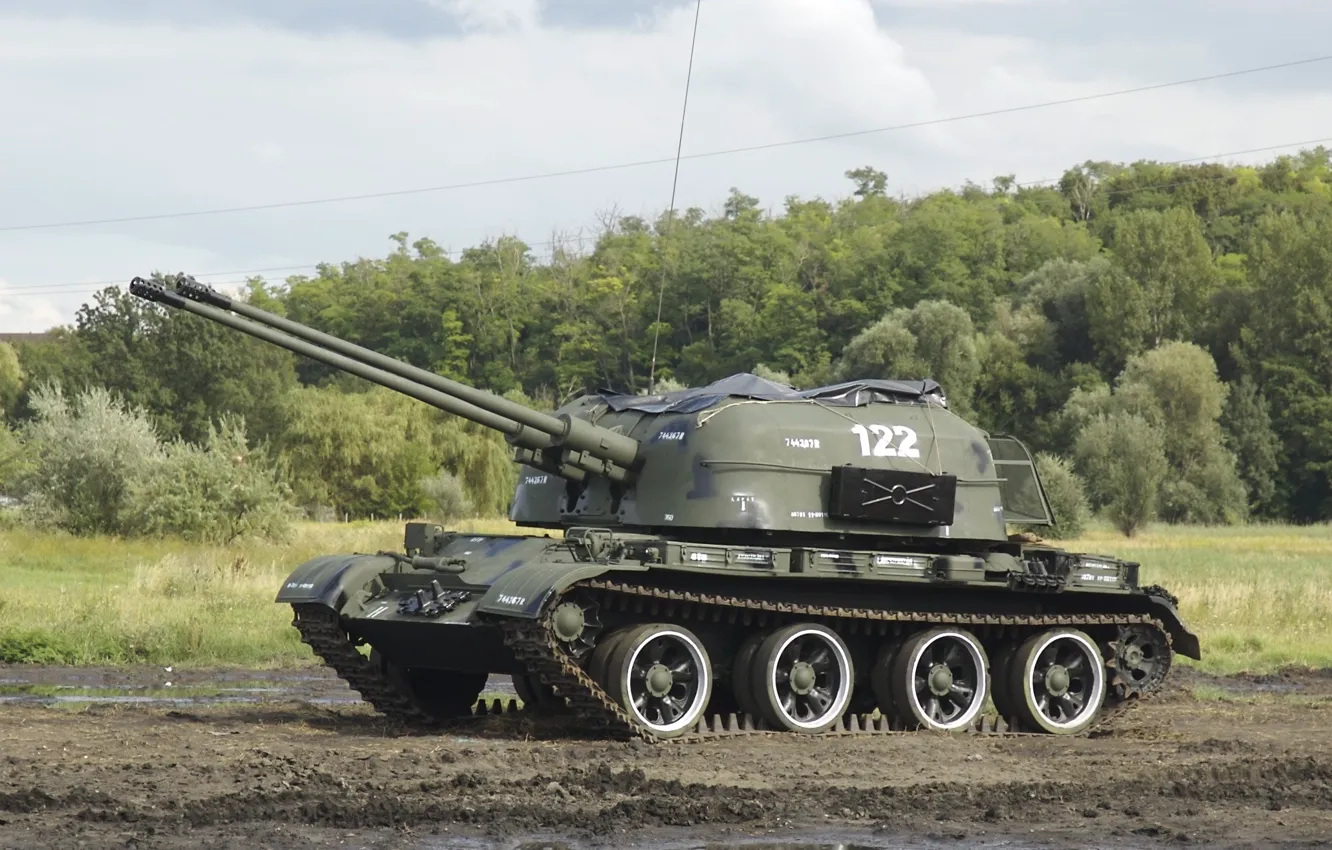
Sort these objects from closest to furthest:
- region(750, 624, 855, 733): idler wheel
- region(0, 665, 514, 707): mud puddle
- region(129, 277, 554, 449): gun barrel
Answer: region(129, 277, 554, 449): gun barrel < region(750, 624, 855, 733): idler wheel < region(0, 665, 514, 707): mud puddle

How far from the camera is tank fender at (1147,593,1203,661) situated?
54.0 ft

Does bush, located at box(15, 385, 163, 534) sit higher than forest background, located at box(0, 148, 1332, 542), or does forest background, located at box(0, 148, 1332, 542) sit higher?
forest background, located at box(0, 148, 1332, 542)

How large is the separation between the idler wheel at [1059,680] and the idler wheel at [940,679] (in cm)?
35

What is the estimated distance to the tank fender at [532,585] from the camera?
13.2 metres

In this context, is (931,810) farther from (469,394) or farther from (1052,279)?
(1052,279)

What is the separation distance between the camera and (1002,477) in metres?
16.8

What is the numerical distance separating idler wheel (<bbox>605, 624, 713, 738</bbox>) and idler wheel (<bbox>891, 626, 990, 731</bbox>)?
68.4 inches

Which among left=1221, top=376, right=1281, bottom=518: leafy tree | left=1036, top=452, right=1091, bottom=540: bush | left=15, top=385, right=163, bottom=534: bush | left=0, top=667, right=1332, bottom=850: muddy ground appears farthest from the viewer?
left=1221, top=376, right=1281, bottom=518: leafy tree

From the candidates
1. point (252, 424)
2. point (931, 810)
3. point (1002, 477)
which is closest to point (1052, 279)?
point (252, 424)

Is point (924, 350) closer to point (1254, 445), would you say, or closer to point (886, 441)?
point (1254, 445)

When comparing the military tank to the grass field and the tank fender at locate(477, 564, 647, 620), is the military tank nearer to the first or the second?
the tank fender at locate(477, 564, 647, 620)

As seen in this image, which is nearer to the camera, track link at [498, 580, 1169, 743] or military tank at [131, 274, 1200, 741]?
track link at [498, 580, 1169, 743]

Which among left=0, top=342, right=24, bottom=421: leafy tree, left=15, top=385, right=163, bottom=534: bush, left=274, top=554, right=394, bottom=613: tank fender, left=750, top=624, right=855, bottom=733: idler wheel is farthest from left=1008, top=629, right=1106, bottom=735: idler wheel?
left=0, top=342, right=24, bottom=421: leafy tree

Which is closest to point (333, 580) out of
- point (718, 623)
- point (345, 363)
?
point (345, 363)
